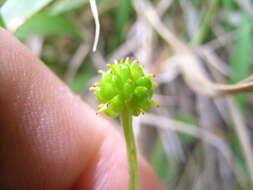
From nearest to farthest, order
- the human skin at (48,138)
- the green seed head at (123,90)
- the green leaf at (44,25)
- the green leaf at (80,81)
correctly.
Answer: the green seed head at (123,90) → the human skin at (48,138) → the green leaf at (44,25) → the green leaf at (80,81)

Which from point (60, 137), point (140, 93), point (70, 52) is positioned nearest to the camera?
point (140, 93)

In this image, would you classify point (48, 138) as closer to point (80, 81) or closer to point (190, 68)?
point (190, 68)

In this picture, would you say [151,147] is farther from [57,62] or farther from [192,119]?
[57,62]

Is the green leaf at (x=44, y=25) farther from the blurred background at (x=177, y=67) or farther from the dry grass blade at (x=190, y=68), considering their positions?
the dry grass blade at (x=190, y=68)

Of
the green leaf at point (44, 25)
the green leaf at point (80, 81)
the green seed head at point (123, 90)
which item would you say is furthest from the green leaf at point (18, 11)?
the green leaf at point (80, 81)

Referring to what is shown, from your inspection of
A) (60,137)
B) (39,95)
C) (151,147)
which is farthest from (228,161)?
(39,95)

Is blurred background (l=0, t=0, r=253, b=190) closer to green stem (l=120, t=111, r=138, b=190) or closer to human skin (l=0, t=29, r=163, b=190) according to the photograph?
human skin (l=0, t=29, r=163, b=190)
